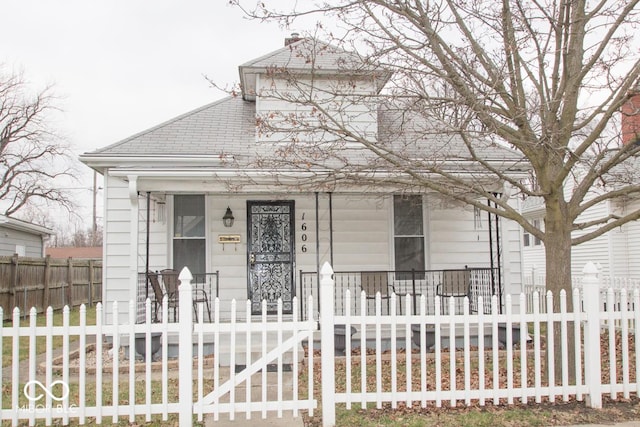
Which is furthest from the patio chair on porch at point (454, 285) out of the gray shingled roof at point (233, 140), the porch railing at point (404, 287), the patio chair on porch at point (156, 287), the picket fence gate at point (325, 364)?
the patio chair on porch at point (156, 287)

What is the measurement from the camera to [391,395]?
205 inches

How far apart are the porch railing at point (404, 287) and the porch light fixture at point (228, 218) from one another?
1636 millimetres

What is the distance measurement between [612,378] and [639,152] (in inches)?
99.1

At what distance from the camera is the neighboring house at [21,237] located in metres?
19.1

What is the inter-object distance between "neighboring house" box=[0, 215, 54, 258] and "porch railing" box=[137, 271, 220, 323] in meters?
11.4

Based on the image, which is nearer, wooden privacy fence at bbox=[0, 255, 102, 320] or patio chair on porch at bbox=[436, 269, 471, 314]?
patio chair on porch at bbox=[436, 269, 471, 314]

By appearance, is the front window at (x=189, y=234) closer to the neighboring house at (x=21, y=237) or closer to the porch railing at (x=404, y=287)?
the porch railing at (x=404, y=287)

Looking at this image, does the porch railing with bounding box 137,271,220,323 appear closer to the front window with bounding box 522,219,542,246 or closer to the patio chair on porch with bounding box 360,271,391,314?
the patio chair on porch with bounding box 360,271,391,314

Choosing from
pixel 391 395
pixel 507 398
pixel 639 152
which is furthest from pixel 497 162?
pixel 391 395

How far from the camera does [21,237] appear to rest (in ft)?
69.2

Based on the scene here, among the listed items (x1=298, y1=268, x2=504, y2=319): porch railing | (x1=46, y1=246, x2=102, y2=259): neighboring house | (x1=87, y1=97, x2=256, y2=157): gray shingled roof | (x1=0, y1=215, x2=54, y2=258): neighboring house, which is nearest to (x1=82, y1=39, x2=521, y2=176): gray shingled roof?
(x1=87, y1=97, x2=256, y2=157): gray shingled roof

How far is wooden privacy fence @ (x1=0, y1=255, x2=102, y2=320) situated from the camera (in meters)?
14.5

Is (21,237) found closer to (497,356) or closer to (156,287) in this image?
(156,287)

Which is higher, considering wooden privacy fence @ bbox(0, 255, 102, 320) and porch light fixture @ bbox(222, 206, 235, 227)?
porch light fixture @ bbox(222, 206, 235, 227)
